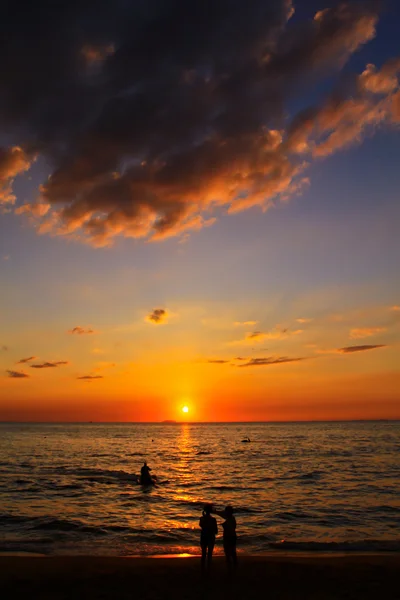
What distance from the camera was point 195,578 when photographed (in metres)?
14.9

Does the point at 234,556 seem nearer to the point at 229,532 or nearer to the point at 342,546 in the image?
the point at 229,532

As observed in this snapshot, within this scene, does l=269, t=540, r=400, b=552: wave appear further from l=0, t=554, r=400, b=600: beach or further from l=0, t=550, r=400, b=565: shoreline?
l=0, t=554, r=400, b=600: beach

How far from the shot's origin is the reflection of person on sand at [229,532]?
587 inches

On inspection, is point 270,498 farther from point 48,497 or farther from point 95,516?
point 48,497

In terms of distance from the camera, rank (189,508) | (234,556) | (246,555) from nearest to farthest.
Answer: (234,556)
(246,555)
(189,508)

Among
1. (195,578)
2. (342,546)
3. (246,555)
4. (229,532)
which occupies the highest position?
(229,532)

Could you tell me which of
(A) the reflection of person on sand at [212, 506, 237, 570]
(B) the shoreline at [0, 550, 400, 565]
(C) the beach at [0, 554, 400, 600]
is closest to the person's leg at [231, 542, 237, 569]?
(A) the reflection of person on sand at [212, 506, 237, 570]

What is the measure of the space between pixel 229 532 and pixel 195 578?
1.95 m

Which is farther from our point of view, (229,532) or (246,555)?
(246,555)

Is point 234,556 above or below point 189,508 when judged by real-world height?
above

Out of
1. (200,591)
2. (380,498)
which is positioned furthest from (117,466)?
(200,591)

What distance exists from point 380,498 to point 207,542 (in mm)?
21888

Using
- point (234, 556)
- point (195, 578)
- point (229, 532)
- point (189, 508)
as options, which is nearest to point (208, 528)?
point (229, 532)

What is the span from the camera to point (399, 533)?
72.9 feet
